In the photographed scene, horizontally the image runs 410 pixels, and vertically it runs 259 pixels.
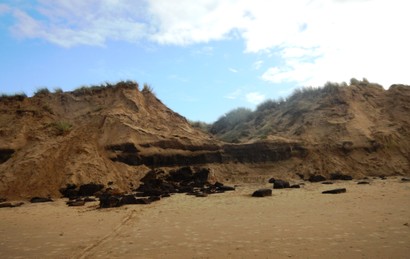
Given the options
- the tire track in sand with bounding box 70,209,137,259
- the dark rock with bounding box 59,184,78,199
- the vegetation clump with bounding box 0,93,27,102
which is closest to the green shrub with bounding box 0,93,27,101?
the vegetation clump with bounding box 0,93,27,102

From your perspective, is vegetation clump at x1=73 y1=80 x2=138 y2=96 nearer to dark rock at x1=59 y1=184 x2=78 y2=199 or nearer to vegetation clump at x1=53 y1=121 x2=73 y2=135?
vegetation clump at x1=53 y1=121 x2=73 y2=135

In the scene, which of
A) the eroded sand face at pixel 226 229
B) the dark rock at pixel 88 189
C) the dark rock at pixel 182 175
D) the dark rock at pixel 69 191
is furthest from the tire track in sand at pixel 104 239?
the dark rock at pixel 182 175

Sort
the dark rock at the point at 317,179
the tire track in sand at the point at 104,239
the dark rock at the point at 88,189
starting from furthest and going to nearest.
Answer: the dark rock at the point at 317,179 < the dark rock at the point at 88,189 < the tire track in sand at the point at 104,239

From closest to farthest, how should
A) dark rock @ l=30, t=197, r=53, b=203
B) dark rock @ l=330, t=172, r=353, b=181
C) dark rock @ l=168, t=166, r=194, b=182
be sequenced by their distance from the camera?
dark rock @ l=30, t=197, r=53, b=203 < dark rock @ l=330, t=172, r=353, b=181 < dark rock @ l=168, t=166, r=194, b=182

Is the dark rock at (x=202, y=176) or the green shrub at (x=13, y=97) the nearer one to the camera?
the dark rock at (x=202, y=176)

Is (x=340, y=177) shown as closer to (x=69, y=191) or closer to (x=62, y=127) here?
(x=69, y=191)

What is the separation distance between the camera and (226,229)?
7.41 metres

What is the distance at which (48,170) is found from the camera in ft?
56.5

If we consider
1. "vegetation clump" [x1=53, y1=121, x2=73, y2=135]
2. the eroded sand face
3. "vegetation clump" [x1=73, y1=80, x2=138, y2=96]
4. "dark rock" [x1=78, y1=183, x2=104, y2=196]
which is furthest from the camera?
"vegetation clump" [x1=73, y1=80, x2=138, y2=96]

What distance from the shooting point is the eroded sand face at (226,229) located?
566 centimetres

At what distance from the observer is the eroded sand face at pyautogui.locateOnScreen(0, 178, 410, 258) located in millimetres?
5660

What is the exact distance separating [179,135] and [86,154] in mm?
5318

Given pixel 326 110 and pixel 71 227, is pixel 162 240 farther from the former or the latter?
pixel 326 110

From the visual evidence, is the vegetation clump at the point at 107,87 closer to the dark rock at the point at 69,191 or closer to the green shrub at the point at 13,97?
the green shrub at the point at 13,97
